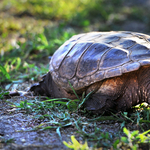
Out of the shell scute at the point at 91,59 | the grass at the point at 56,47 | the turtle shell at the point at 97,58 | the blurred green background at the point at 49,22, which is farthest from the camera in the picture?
the blurred green background at the point at 49,22

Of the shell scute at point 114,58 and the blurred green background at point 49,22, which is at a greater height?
the blurred green background at point 49,22

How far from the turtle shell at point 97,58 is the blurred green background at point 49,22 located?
1173 millimetres

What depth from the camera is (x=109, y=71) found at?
2.11 meters

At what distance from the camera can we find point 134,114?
2207mm

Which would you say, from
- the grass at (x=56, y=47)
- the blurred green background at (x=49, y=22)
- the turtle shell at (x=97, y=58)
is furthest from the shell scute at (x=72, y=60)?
the blurred green background at (x=49, y=22)

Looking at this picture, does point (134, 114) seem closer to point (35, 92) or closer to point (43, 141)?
point (43, 141)

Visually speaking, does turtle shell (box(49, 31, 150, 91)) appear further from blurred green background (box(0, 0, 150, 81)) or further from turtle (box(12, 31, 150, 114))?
blurred green background (box(0, 0, 150, 81))

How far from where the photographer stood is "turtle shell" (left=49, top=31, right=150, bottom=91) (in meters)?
2.09

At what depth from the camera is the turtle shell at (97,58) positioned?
2094 millimetres

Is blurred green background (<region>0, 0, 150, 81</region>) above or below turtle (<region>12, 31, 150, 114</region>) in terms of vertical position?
above

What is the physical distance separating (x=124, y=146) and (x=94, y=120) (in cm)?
49

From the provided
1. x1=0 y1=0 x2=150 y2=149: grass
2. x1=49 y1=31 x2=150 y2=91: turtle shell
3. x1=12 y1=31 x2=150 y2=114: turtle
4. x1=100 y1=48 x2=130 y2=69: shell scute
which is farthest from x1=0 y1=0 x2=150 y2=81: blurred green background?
x1=100 y1=48 x2=130 y2=69: shell scute

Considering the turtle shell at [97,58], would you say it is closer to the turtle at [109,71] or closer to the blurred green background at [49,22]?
the turtle at [109,71]

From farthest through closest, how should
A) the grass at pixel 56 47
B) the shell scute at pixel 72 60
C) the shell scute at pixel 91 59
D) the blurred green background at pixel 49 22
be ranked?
the blurred green background at pixel 49 22, the shell scute at pixel 72 60, the shell scute at pixel 91 59, the grass at pixel 56 47
